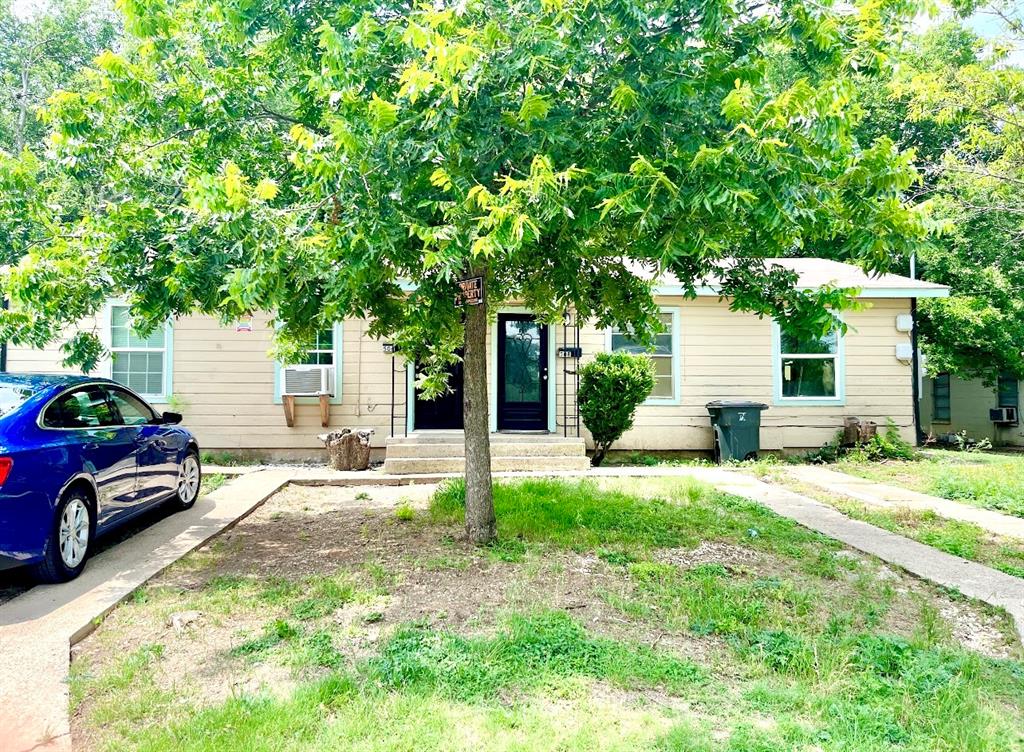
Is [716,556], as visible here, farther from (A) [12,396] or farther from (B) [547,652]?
(A) [12,396]

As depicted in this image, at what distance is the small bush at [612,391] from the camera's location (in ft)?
31.2

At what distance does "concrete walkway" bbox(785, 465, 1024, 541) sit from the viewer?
6.11 meters

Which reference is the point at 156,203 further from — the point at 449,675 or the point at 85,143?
the point at 449,675

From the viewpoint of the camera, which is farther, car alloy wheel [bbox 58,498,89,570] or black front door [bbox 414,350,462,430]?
black front door [bbox 414,350,462,430]

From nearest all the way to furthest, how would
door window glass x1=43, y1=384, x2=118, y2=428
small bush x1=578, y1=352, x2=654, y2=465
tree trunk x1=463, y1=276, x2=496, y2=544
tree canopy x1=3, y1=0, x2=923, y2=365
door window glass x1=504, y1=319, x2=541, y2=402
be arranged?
tree canopy x1=3, y1=0, x2=923, y2=365 → door window glass x1=43, y1=384, x2=118, y2=428 → tree trunk x1=463, y1=276, x2=496, y2=544 → small bush x1=578, y1=352, x2=654, y2=465 → door window glass x1=504, y1=319, x2=541, y2=402

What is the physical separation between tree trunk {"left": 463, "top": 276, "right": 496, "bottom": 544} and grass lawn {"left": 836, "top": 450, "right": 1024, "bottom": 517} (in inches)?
217

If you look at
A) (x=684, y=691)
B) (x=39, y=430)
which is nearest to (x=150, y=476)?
(x=39, y=430)

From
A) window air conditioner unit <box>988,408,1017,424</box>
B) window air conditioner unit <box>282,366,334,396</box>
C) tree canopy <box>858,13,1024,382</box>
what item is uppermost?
tree canopy <box>858,13,1024,382</box>

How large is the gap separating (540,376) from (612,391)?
4.98ft

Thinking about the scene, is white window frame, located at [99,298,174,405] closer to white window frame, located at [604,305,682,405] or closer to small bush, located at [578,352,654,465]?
small bush, located at [578,352,654,465]

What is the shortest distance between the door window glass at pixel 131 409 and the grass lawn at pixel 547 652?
52.2 inches

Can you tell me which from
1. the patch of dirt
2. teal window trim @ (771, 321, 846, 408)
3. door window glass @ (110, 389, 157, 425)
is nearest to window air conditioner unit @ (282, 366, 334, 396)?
door window glass @ (110, 389, 157, 425)

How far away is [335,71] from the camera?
377 cm

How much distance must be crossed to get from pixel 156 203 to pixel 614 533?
15.1 feet
